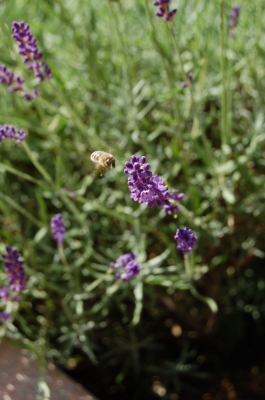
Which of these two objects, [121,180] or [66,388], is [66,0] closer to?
[121,180]

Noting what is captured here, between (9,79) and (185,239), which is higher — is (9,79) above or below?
above

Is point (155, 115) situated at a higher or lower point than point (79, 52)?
lower

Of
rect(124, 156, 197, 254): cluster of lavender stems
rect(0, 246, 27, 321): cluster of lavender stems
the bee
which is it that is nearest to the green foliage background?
rect(0, 246, 27, 321): cluster of lavender stems

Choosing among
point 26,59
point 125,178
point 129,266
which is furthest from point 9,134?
point 125,178

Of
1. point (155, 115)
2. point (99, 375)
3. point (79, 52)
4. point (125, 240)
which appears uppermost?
point (79, 52)

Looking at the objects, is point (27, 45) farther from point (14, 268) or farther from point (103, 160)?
point (14, 268)

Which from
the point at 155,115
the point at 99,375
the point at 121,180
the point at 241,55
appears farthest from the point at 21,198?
the point at 241,55
